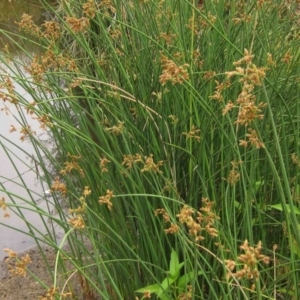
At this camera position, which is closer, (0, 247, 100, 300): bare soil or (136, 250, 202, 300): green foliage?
(136, 250, 202, 300): green foliage

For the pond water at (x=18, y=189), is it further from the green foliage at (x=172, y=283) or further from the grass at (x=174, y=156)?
the green foliage at (x=172, y=283)

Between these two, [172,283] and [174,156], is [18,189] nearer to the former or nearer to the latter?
Result: [174,156]

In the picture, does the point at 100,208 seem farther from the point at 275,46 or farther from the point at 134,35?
the point at 275,46

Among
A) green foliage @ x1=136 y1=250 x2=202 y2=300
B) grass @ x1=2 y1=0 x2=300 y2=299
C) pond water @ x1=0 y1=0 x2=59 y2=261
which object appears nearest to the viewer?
green foliage @ x1=136 y1=250 x2=202 y2=300

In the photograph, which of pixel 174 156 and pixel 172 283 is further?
pixel 174 156

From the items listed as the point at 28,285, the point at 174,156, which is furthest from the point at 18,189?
the point at 174,156

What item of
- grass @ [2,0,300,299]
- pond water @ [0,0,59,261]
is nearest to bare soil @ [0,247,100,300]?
pond water @ [0,0,59,261]

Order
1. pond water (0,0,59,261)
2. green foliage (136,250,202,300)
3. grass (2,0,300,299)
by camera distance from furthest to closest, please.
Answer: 1. pond water (0,0,59,261)
2. grass (2,0,300,299)
3. green foliage (136,250,202,300)

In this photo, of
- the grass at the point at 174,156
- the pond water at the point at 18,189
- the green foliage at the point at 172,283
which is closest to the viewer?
the green foliage at the point at 172,283

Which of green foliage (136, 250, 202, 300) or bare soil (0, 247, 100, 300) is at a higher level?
green foliage (136, 250, 202, 300)

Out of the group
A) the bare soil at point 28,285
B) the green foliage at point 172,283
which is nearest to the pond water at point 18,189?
the bare soil at point 28,285

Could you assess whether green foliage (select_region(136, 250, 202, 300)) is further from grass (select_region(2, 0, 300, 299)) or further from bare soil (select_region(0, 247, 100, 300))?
bare soil (select_region(0, 247, 100, 300))

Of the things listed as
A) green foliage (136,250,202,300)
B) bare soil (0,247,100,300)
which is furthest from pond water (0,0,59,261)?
green foliage (136,250,202,300)

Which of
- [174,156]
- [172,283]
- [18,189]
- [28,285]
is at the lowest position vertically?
[28,285]
